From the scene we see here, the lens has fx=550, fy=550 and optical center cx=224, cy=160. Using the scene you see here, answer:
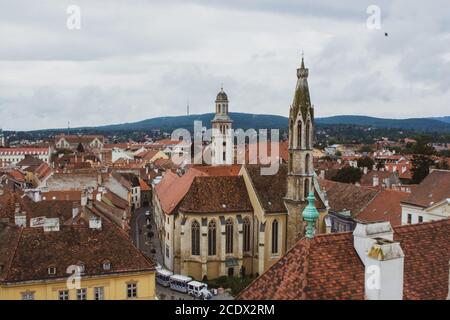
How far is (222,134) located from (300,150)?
46.7 meters

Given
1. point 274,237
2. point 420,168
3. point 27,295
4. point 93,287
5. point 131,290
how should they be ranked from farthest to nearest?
point 420,168, point 274,237, point 131,290, point 93,287, point 27,295

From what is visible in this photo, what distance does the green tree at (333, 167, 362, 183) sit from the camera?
95.4 meters

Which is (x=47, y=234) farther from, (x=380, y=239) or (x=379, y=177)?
(x=379, y=177)

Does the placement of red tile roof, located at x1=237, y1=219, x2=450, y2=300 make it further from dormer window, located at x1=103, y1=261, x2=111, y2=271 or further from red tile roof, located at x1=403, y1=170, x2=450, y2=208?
red tile roof, located at x1=403, y1=170, x2=450, y2=208

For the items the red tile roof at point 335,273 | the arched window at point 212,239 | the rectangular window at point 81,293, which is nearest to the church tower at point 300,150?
the arched window at point 212,239

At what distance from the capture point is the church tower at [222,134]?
94.1m

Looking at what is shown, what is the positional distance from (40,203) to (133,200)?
44953 mm

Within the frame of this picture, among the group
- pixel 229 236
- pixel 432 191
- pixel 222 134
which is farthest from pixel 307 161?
pixel 222 134

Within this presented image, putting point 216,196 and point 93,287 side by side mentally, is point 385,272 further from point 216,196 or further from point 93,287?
point 216,196

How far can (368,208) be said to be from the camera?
187 ft

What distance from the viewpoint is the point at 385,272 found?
1409 centimetres

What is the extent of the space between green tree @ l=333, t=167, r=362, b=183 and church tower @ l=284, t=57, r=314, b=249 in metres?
49.0

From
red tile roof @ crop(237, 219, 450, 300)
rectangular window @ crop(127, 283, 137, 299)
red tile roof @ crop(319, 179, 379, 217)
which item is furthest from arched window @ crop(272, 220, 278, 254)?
red tile roof @ crop(237, 219, 450, 300)

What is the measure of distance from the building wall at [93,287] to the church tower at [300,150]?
19.5 metres
